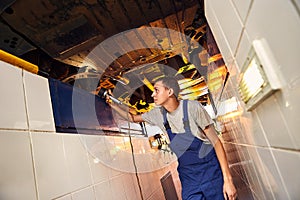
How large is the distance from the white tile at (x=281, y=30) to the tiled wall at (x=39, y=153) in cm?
84

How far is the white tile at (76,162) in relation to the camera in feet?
3.53

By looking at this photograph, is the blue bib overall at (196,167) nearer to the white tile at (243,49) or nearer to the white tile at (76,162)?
the white tile at (76,162)

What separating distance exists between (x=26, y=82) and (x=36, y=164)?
1.20ft

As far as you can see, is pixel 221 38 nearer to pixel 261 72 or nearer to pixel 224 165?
pixel 261 72

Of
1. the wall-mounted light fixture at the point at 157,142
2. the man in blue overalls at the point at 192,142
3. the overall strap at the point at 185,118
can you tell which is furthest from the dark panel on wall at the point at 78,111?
the wall-mounted light fixture at the point at 157,142

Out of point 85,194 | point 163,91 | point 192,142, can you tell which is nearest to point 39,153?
point 85,194

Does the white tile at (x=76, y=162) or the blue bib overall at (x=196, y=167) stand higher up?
the white tile at (x=76, y=162)

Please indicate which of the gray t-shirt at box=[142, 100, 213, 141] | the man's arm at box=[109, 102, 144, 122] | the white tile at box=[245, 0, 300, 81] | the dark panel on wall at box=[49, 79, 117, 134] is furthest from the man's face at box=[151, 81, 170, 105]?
the white tile at box=[245, 0, 300, 81]

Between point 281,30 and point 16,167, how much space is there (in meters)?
0.88

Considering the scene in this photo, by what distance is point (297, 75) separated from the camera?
1.18 ft

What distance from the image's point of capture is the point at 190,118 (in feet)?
6.68

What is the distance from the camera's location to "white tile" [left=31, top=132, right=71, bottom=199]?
2.74 ft

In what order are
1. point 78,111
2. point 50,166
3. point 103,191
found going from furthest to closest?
point 78,111, point 103,191, point 50,166

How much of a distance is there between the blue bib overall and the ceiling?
2.20ft
